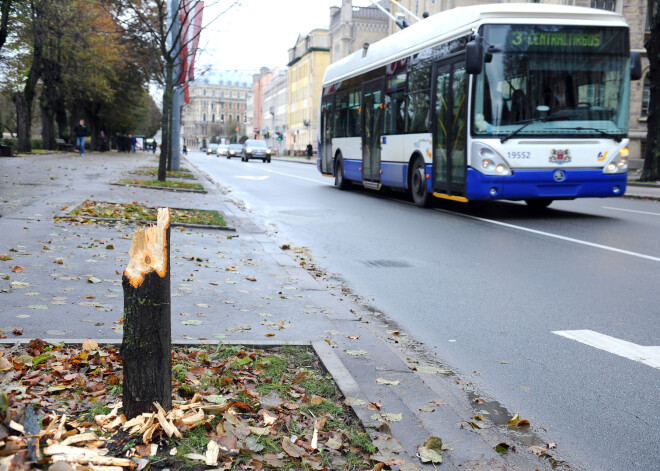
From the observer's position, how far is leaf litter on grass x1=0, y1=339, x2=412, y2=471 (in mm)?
2803

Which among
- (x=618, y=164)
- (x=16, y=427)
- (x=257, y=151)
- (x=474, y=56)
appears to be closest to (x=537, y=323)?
(x=16, y=427)

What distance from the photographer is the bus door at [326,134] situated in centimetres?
2291

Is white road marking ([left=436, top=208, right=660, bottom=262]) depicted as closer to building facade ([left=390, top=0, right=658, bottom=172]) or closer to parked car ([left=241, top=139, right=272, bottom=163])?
building facade ([left=390, top=0, right=658, bottom=172])

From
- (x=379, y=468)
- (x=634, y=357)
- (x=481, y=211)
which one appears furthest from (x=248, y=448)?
(x=481, y=211)

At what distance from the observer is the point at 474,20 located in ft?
44.0

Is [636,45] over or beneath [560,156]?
over

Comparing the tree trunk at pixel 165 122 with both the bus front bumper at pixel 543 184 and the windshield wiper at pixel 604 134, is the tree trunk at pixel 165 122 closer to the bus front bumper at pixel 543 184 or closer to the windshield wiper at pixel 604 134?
the bus front bumper at pixel 543 184

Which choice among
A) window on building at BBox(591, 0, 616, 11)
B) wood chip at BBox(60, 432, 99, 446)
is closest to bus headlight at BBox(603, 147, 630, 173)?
wood chip at BBox(60, 432, 99, 446)

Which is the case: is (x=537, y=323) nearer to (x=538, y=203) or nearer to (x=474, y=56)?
(x=474, y=56)

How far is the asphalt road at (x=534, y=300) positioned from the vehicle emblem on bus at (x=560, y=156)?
109 cm

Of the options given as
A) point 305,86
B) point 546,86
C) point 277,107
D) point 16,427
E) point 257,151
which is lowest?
point 16,427

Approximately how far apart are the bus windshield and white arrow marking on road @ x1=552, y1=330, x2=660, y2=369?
7970 millimetres

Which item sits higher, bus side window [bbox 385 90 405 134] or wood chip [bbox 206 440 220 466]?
bus side window [bbox 385 90 405 134]

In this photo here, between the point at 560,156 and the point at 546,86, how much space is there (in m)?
1.23
